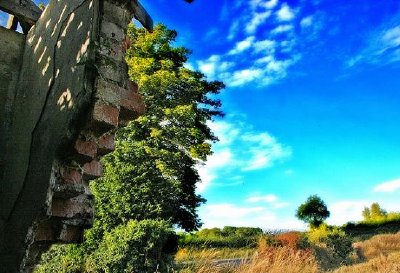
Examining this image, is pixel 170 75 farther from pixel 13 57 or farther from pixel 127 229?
pixel 13 57

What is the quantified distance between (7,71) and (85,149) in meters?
1.95

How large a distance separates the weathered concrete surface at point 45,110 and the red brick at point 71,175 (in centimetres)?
13

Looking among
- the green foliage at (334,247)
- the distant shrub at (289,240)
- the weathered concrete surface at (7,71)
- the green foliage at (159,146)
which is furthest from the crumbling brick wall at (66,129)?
the green foliage at (334,247)

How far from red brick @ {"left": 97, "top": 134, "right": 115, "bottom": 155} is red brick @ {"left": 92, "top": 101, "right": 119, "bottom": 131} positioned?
38 centimetres

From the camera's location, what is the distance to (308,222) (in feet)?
114

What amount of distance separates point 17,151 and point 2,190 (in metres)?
0.43

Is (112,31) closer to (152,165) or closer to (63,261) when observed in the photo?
(63,261)

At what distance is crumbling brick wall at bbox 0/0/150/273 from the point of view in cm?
314

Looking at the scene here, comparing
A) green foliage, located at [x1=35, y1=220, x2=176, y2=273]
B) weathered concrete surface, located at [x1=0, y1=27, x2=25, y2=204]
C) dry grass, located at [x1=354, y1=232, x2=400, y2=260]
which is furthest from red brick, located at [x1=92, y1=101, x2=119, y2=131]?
dry grass, located at [x1=354, y1=232, x2=400, y2=260]

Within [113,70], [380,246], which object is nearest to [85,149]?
[113,70]

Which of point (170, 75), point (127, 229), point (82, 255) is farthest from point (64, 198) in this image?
point (170, 75)

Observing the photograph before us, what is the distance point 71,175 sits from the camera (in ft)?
10.8

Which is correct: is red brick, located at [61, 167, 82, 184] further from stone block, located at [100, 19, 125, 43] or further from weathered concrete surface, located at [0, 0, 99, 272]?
stone block, located at [100, 19, 125, 43]

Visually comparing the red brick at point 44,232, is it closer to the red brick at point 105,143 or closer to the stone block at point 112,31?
the red brick at point 105,143
